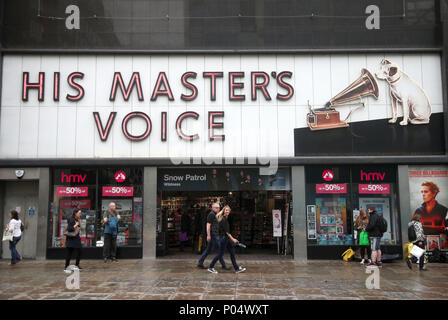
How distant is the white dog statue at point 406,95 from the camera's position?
13570 mm

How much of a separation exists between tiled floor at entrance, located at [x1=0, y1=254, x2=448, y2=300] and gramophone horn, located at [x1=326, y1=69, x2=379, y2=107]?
217 inches

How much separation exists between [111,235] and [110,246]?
40 centimetres

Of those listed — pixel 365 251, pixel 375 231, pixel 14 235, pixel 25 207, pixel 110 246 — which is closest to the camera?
pixel 375 231

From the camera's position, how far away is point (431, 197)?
527 inches

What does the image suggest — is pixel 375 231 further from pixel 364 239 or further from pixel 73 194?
pixel 73 194

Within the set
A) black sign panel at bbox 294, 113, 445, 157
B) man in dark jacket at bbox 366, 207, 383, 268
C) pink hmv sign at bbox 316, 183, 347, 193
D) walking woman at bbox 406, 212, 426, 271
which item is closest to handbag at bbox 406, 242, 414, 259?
walking woman at bbox 406, 212, 426, 271

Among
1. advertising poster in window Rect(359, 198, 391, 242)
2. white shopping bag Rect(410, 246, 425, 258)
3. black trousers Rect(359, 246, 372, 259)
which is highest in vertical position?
advertising poster in window Rect(359, 198, 391, 242)

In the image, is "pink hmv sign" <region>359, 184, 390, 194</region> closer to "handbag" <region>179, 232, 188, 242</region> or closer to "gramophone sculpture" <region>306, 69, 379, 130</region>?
"gramophone sculpture" <region>306, 69, 379, 130</region>

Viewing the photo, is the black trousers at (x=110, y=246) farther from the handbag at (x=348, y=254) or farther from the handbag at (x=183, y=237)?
the handbag at (x=348, y=254)

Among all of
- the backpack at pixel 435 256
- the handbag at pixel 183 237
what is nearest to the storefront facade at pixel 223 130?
the backpack at pixel 435 256

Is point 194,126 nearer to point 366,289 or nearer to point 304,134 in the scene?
point 304,134

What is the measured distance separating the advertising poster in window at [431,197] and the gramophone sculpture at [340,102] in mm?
2930

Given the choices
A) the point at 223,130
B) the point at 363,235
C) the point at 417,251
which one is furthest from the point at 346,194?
the point at 223,130

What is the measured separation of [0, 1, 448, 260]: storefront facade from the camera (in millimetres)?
13453
